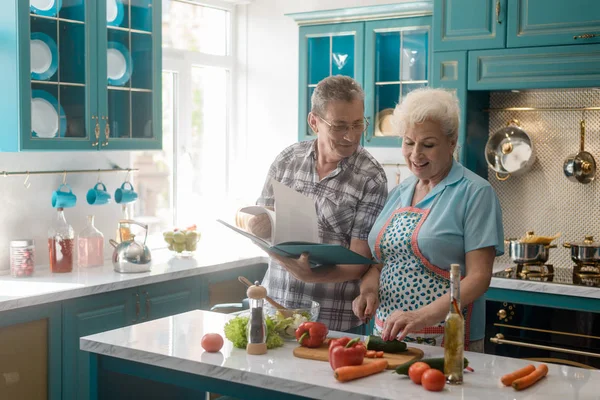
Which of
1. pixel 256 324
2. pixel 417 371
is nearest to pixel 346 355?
pixel 417 371

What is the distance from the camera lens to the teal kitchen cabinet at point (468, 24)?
392 cm

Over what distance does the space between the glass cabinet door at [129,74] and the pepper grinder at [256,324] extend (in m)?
2.00

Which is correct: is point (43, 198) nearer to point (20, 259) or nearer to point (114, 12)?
point (20, 259)

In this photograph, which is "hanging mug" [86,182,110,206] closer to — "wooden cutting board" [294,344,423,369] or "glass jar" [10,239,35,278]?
"glass jar" [10,239,35,278]

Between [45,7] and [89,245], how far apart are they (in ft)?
3.85

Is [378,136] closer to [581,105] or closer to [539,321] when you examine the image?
[581,105]

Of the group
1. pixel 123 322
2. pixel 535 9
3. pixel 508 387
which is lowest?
pixel 123 322

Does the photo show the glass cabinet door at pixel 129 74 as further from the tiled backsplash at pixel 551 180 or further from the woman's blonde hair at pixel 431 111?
the woman's blonde hair at pixel 431 111

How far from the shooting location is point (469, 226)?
2316 millimetres

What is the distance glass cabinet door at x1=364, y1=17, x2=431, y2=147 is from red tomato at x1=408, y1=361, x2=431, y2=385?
2504mm

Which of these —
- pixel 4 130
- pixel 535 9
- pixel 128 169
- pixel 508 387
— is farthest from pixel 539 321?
pixel 4 130

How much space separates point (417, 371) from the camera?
1.96m

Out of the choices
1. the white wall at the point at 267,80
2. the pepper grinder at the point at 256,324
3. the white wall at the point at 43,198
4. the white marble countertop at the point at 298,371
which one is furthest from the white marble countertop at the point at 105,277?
the pepper grinder at the point at 256,324

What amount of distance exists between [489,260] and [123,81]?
2.45 metres
